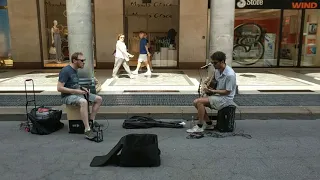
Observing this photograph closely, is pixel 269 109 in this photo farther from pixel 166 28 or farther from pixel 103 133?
pixel 166 28

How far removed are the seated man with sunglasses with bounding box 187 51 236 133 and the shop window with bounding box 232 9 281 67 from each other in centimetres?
902

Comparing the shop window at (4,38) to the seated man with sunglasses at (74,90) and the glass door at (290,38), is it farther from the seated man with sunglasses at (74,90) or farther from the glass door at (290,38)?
the glass door at (290,38)

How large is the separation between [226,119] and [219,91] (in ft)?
1.66

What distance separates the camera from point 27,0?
13.0 metres

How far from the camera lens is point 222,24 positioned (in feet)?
26.5

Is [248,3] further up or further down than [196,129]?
further up

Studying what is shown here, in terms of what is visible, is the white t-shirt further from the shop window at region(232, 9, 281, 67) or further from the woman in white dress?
the shop window at region(232, 9, 281, 67)

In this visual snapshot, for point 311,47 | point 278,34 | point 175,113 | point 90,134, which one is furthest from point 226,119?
point 311,47

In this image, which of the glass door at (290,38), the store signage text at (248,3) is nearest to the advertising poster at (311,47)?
the glass door at (290,38)

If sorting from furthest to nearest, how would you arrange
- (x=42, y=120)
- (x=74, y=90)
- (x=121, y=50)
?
1. (x=121, y=50)
2. (x=42, y=120)
3. (x=74, y=90)

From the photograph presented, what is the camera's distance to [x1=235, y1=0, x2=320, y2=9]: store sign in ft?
44.2

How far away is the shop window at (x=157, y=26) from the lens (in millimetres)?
13391

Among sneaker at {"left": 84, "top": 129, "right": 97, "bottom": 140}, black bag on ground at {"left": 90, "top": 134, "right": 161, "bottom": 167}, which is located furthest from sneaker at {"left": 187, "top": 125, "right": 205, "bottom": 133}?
sneaker at {"left": 84, "top": 129, "right": 97, "bottom": 140}

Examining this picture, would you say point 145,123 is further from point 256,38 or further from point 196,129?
point 256,38
